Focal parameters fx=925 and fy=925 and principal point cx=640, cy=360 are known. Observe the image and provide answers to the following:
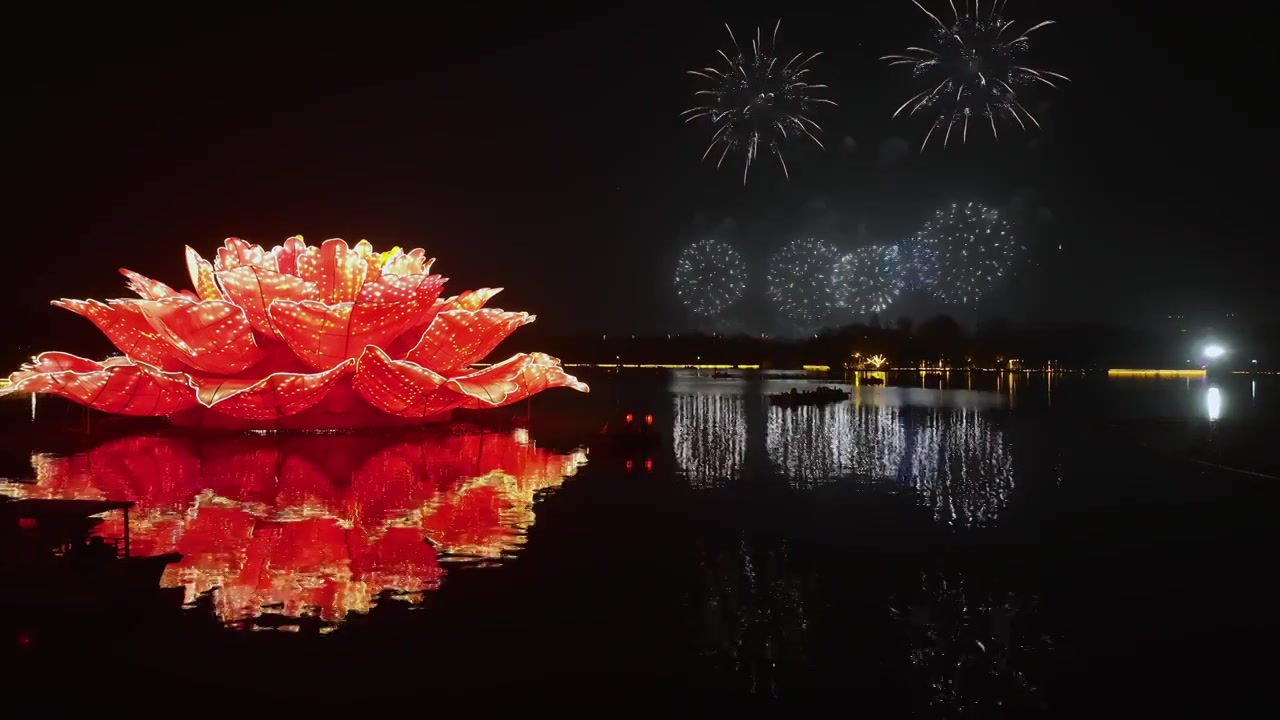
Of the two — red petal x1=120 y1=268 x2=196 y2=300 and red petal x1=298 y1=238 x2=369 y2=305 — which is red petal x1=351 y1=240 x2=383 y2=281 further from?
red petal x1=120 y1=268 x2=196 y2=300

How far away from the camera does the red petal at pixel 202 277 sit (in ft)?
68.3

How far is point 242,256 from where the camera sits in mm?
20531

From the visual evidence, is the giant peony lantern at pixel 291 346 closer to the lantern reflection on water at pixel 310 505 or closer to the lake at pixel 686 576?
the lantern reflection on water at pixel 310 505

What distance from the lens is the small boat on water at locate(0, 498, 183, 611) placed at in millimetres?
6566

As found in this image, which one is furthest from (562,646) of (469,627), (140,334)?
(140,334)

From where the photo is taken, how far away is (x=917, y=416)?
1230 inches

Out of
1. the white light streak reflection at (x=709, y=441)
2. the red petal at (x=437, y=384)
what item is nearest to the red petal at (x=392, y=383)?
the red petal at (x=437, y=384)

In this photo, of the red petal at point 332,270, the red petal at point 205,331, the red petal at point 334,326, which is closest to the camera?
the red petal at point 334,326

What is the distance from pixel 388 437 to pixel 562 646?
14.7 meters

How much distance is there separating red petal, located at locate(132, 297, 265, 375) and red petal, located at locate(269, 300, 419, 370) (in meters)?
0.76

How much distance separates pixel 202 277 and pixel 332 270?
3.66 meters

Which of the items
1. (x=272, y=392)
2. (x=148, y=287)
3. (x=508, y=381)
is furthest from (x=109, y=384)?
(x=508, y=381)

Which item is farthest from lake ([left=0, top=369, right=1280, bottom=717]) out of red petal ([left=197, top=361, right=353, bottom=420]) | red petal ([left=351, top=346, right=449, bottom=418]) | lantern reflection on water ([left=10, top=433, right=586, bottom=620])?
red petal ([left=351, top=346, right=449, bottom=418])

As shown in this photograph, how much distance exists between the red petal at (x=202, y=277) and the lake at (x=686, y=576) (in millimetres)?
4060
